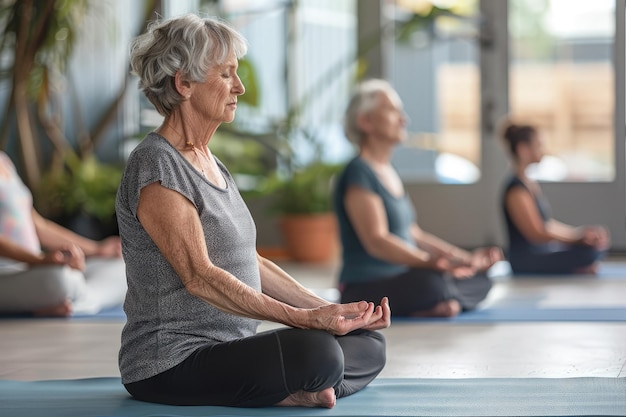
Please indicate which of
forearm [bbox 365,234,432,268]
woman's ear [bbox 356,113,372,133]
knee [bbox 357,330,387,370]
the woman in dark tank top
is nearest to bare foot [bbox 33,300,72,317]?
forearm [bbox 365,234,432,268]

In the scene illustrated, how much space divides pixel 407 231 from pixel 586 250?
171 cm

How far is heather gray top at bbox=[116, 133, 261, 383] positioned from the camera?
8.15ft

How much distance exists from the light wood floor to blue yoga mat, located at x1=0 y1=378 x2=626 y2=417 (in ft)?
0.72

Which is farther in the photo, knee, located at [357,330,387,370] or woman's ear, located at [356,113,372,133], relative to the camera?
woman's ear, located at [356,113,372,133]

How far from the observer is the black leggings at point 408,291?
423cm

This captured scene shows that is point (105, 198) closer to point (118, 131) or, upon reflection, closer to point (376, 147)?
point (118, 131)

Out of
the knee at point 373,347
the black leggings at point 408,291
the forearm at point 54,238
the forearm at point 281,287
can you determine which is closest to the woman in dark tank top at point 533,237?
the black leggings at point 408,291

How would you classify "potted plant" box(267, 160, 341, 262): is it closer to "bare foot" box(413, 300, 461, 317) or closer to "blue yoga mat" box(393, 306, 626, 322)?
"blue yoga mat" box(393, 306, 626, 322)

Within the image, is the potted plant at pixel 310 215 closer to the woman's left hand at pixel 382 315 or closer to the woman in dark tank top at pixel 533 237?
the woman in dark tank top at pixel 533 237

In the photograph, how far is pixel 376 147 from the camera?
4426 mm

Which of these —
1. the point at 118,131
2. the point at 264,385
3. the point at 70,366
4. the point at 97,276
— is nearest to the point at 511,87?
the point at 118,131

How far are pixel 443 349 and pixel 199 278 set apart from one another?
135 cm

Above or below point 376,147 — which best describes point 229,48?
above

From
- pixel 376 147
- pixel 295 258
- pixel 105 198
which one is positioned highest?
pixel 376 147
